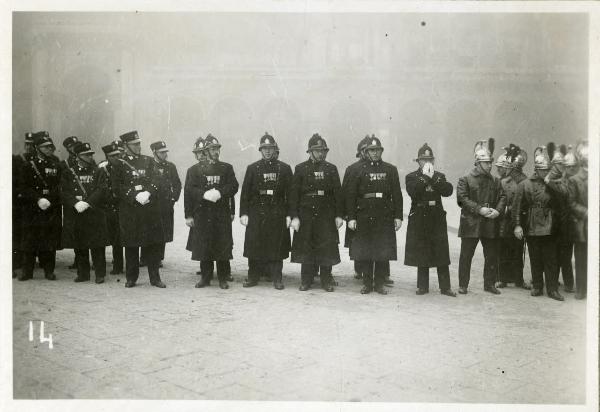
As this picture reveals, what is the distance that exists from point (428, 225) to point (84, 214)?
156 inches

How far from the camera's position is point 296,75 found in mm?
8031

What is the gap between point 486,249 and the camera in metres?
6.76

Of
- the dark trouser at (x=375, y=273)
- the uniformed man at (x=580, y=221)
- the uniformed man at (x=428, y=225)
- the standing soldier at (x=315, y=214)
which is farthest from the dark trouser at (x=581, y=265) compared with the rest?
the standing soldier at (x=315, y=214)

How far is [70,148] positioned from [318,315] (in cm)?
390

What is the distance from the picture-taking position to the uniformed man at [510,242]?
22.7ft

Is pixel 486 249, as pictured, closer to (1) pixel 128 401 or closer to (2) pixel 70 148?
(1) pixel 128 401

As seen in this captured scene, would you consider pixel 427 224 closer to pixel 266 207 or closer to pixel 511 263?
pixel 511 263

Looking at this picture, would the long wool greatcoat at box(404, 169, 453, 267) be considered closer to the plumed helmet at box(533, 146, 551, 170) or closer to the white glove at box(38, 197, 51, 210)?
the plumed helmet at box(533, 146, 551, 170)

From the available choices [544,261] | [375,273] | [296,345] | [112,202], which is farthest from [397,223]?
[112,202]

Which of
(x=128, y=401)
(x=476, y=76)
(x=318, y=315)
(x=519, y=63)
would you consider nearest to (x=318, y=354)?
(x=318, y=315)

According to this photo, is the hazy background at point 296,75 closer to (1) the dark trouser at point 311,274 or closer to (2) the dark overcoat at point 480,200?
(2) the dark overcoat at point 480,200

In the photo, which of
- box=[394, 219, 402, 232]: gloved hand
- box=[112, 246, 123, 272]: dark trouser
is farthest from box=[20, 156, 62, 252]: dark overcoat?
box=[394, 219, 402, 232]: gloved hand

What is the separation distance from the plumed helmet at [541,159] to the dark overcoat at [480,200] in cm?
44

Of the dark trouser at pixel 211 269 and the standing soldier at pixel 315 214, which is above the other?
the standing soldier at pixel 315 214
